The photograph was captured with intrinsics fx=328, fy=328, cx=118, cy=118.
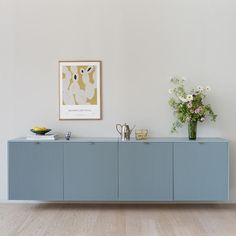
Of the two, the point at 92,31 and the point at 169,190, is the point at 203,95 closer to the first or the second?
the point at 169,190

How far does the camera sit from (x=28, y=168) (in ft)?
12.2

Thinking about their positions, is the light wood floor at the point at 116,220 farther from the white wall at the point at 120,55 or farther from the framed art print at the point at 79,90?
the framed art print at the point at 79,90

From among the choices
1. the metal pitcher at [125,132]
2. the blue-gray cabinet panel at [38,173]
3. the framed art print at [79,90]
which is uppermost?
the framed art print at [79,90]

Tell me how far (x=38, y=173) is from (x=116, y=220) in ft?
3.35

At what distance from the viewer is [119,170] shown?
3686 millimetres

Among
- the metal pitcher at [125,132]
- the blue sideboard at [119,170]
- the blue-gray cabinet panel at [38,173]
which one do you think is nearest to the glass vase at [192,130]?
the blue sideboard at [119,170]

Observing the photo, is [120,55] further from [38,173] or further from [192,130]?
[38,173]

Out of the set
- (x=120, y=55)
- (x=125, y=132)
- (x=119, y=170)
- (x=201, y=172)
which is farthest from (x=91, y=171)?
(x=120, y=55)

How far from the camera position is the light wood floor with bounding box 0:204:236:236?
3.14m

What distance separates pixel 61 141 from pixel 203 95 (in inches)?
69.4

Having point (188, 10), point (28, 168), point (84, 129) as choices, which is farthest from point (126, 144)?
point (188, 10)

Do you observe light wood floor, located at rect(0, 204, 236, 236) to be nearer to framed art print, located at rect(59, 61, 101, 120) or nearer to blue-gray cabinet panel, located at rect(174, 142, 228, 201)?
blue-gray cabinet panel, located at rect(174, 142, 228, 201)

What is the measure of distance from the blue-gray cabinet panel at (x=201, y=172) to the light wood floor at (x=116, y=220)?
0.74ft

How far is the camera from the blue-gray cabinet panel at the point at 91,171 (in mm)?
3688
